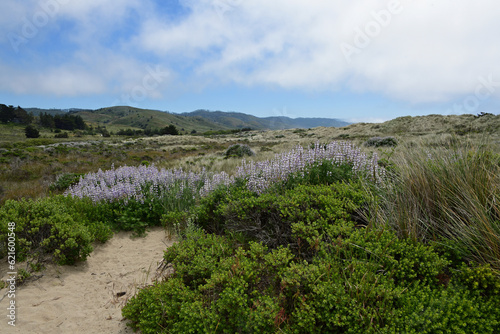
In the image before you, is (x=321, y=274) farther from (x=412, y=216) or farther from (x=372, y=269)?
(x=412, y=216)

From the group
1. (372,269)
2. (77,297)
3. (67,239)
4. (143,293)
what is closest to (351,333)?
(372,269)

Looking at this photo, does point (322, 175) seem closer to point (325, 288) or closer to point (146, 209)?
point (325, 288)

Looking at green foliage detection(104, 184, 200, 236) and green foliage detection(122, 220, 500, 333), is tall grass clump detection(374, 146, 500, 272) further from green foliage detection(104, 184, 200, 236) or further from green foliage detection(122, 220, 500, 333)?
green foliage detection(104, 184, 200, 236)

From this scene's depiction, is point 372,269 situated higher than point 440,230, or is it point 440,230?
point 440,230

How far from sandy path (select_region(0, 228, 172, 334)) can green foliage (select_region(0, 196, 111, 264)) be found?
0.88 feet

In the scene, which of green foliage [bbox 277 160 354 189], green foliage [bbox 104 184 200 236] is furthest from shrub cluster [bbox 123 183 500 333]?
green foliage [bbox 104 184 200 236]

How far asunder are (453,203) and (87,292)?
17.8 ft

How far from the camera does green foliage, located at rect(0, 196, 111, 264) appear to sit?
4.11m

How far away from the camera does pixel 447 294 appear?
228 cm

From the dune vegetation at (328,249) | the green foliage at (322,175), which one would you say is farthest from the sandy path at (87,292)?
the green foliage at (322,175)

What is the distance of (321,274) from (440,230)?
76.3 inches

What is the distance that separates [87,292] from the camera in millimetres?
3787

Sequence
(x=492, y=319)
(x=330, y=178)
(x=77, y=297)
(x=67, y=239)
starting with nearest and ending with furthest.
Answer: (x=492, y=319)
(x=77, y=297)
(x=67, y=239)
(x=330, y=178)

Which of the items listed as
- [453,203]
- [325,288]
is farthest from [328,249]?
[453,203]
